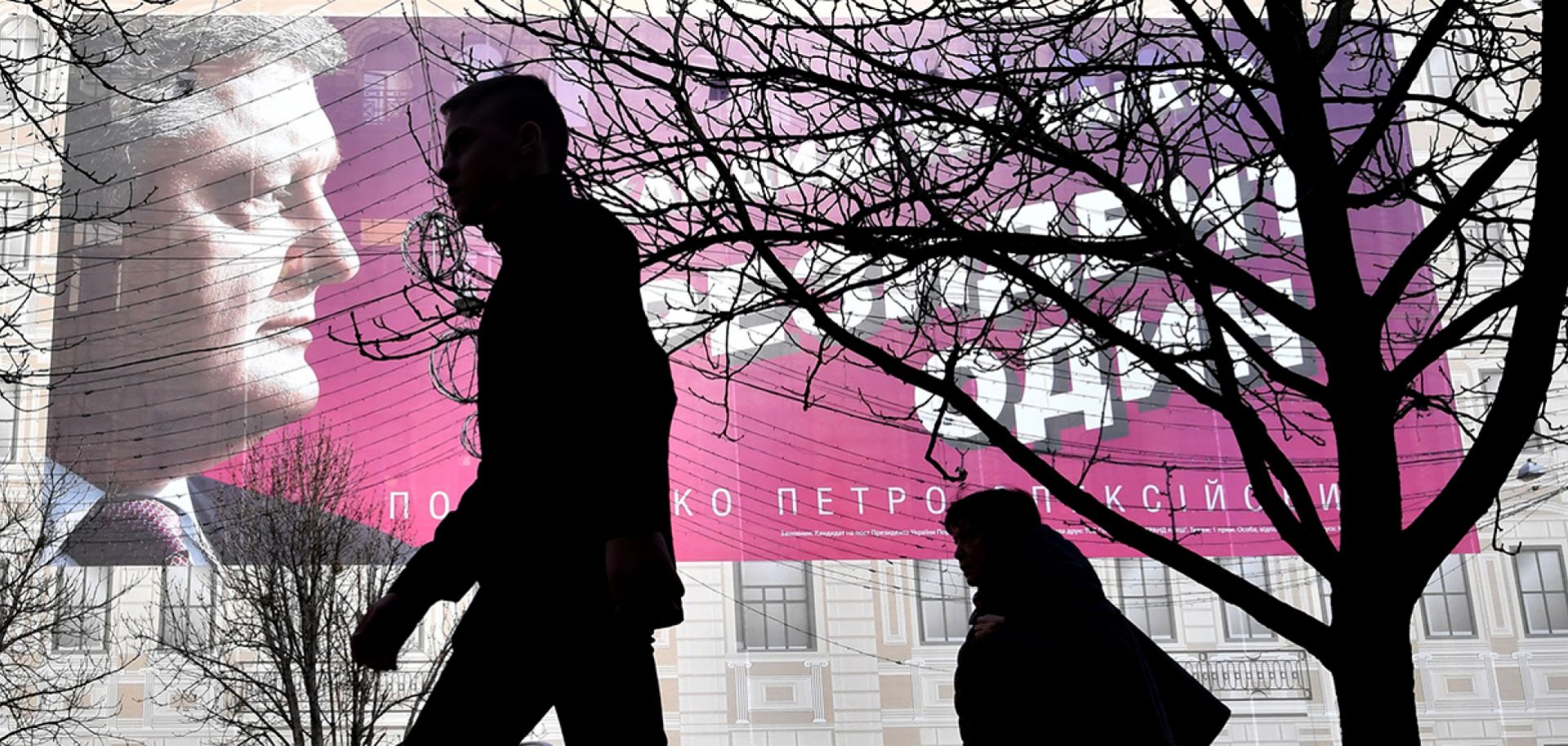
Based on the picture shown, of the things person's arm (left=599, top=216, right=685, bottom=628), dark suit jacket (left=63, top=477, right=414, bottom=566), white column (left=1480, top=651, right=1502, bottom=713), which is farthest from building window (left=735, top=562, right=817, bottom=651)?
person's arm (left=599, top=216, right=685, bottom=628)

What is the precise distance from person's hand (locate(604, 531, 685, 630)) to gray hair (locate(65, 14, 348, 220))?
30.0 meters

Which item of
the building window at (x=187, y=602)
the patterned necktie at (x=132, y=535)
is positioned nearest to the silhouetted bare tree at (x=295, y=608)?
the building window at (x=187, y=602)

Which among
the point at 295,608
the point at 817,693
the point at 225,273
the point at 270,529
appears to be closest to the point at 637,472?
the point at 295,608

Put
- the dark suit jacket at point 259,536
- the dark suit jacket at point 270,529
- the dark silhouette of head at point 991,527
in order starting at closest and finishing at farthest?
the dark silhouette of head at point 991,527 → the dark suit jacket at point 259,536 → the dark suit jacket at point 270,529

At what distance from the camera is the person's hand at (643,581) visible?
6.33 ft

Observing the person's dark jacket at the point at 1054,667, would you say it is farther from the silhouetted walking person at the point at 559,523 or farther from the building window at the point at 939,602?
the building window at the point at 939,602

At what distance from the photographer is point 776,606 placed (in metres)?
30.4

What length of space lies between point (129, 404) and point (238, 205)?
432cm

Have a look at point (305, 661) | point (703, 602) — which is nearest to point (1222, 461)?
point (703, 602)

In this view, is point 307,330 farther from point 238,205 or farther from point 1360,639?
point 1360,639

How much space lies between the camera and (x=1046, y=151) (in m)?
5.12

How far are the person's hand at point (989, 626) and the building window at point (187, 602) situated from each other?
24876mm

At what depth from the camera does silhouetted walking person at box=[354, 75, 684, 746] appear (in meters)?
2.03

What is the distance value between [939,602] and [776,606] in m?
3.25
